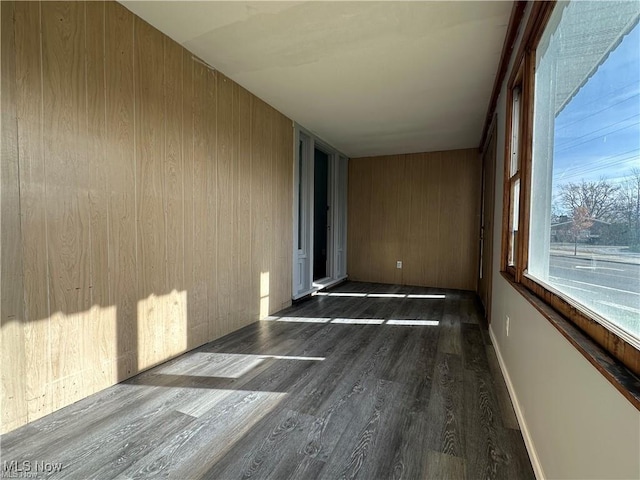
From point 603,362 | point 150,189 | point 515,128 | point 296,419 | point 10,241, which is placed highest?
point 515,128

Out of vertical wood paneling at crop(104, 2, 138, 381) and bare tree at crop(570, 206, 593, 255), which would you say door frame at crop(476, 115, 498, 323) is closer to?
bare tree at crop(570, 206, 593, 255)

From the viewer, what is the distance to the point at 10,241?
1.49 metres

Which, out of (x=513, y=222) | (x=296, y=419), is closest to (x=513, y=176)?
(x=513, y=222)

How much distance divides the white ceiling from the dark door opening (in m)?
1.98

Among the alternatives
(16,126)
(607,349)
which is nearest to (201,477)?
(607,349)

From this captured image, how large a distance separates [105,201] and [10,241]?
0.50m

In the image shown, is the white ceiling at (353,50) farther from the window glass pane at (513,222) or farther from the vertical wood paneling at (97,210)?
the window glass pane at (513,222)

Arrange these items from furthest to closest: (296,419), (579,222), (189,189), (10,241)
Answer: (189,189), (296,419), (10,241), (579,222)

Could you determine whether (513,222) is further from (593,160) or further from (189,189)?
(189,189)

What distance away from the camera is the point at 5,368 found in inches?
58.5

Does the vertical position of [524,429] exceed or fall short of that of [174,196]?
it falls short

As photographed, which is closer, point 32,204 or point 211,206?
point 32,204

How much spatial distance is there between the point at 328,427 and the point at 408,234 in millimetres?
4458

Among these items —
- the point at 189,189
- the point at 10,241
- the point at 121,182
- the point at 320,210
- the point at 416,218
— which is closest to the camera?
the point at 10,241
